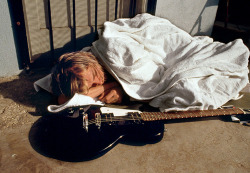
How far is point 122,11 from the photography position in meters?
2.54

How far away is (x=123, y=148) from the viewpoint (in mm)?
1354

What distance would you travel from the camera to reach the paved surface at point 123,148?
1207 millimetres

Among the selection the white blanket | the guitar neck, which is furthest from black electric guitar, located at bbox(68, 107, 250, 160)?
the white blanket

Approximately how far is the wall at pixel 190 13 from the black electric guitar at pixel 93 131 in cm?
155

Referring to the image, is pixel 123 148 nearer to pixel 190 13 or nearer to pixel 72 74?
pixel 72 74


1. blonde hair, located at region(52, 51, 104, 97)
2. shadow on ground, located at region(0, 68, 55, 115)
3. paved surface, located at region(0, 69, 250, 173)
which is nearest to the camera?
paved surface, located at region(0, 69, 250, 173)

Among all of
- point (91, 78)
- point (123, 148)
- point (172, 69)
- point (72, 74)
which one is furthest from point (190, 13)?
point (123, 148)

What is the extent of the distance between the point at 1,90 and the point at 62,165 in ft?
3.60

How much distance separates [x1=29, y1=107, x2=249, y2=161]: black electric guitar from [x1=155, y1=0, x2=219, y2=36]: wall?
1549mm

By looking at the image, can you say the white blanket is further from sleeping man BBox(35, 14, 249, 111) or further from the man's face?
the man's face

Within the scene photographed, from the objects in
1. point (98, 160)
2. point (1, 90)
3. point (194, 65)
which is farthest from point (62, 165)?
point (194, 65)

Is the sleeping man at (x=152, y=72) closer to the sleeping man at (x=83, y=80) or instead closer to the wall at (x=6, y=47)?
the sleeping man at (x=83, y=80)

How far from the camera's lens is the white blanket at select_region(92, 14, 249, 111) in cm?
158

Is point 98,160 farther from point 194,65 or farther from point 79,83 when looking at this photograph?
point 194,65
